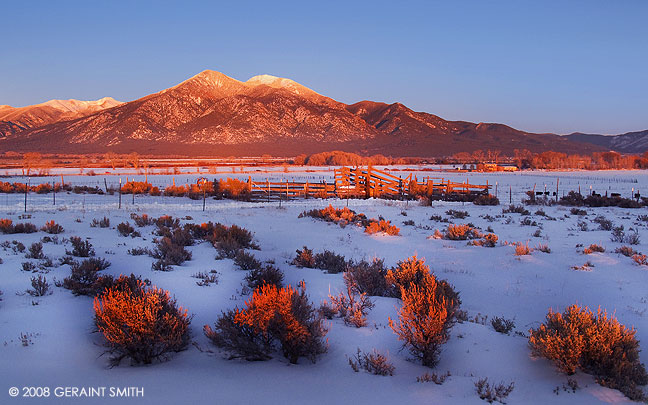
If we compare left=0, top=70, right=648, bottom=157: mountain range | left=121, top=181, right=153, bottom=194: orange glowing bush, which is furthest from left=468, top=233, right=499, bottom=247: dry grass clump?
left=0, top=70, right=648, bottom=157: mountain range

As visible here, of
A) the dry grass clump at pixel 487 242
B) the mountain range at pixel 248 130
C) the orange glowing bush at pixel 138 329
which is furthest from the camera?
the mountain range at pixel 248 130

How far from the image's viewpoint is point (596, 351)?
5812mm

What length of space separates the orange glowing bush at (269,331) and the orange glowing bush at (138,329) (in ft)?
1.73

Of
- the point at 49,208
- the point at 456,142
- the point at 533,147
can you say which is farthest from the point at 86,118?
the point at 49,208

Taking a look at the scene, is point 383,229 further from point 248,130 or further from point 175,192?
point 248,130

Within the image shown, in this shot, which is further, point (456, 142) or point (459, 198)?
point (456, 142)

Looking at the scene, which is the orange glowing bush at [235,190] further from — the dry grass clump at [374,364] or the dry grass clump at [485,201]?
the dry grass clump at [374,364]

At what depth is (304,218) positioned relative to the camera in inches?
799

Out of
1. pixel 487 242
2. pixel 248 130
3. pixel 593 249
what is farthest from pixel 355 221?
pixel 248 130

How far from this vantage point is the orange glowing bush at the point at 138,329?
19.1 feet

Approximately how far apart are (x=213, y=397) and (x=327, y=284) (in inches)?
180

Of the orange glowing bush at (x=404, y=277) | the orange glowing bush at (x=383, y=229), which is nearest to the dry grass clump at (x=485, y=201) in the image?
the orange glowing bush at (x=383, y=229)

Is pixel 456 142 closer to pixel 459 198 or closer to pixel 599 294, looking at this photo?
pixel 459 198

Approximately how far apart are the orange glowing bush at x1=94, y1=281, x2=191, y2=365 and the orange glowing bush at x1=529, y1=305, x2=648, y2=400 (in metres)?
4.52
